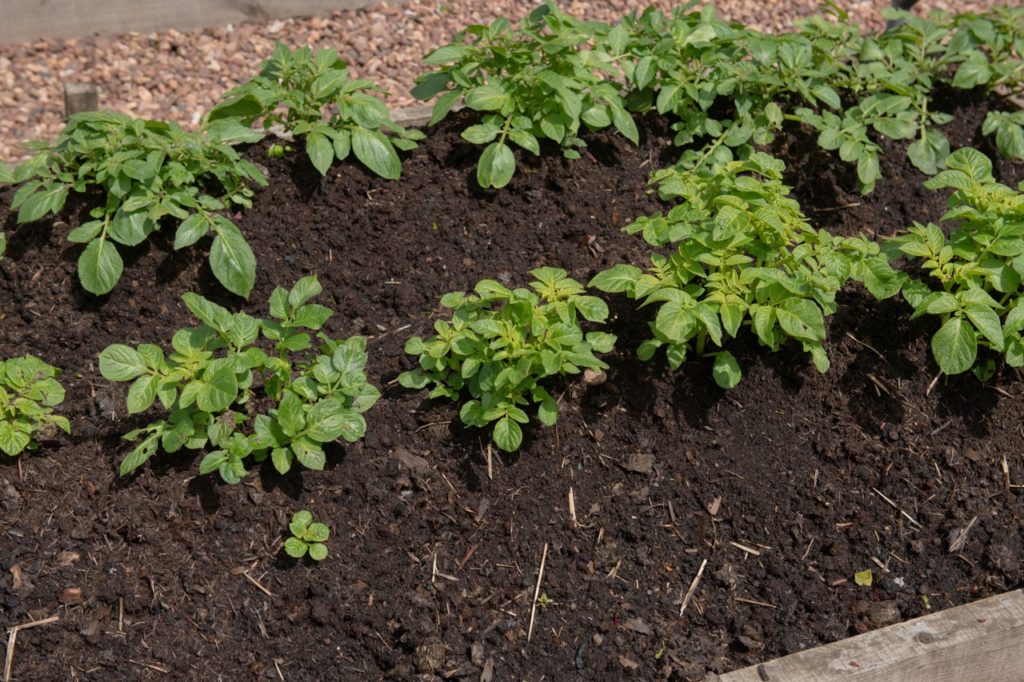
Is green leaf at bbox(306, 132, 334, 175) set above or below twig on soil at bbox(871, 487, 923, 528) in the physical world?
above

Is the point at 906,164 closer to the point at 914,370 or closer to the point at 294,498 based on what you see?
the point at 914,370

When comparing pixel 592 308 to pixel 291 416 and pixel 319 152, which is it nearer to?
pixel 291 416

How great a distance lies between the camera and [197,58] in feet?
16.6

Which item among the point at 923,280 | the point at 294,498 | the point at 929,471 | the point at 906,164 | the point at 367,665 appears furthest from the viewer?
the point at 906,164

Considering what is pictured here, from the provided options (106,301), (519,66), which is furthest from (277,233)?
(519,66)

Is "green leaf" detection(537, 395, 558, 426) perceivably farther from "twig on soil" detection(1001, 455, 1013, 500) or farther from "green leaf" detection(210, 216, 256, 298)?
"twig on soil" detection(1001, 455, 1013, 500)

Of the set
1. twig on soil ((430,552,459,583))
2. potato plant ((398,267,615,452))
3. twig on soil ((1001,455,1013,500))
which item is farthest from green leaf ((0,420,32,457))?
twig on soil ((1001,455,1013,500))

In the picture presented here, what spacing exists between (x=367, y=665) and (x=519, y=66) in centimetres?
197

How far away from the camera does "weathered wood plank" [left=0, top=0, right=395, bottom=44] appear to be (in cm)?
484

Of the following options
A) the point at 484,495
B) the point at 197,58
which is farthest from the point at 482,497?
the point at 197,58

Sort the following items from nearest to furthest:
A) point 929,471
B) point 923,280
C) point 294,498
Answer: point 294,498 < point 929,471 < point 923,280

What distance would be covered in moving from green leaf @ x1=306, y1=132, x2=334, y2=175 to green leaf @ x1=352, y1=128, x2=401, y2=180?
0.10 meters

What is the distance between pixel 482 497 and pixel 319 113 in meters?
1.45

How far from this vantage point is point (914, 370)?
10.4 feet
